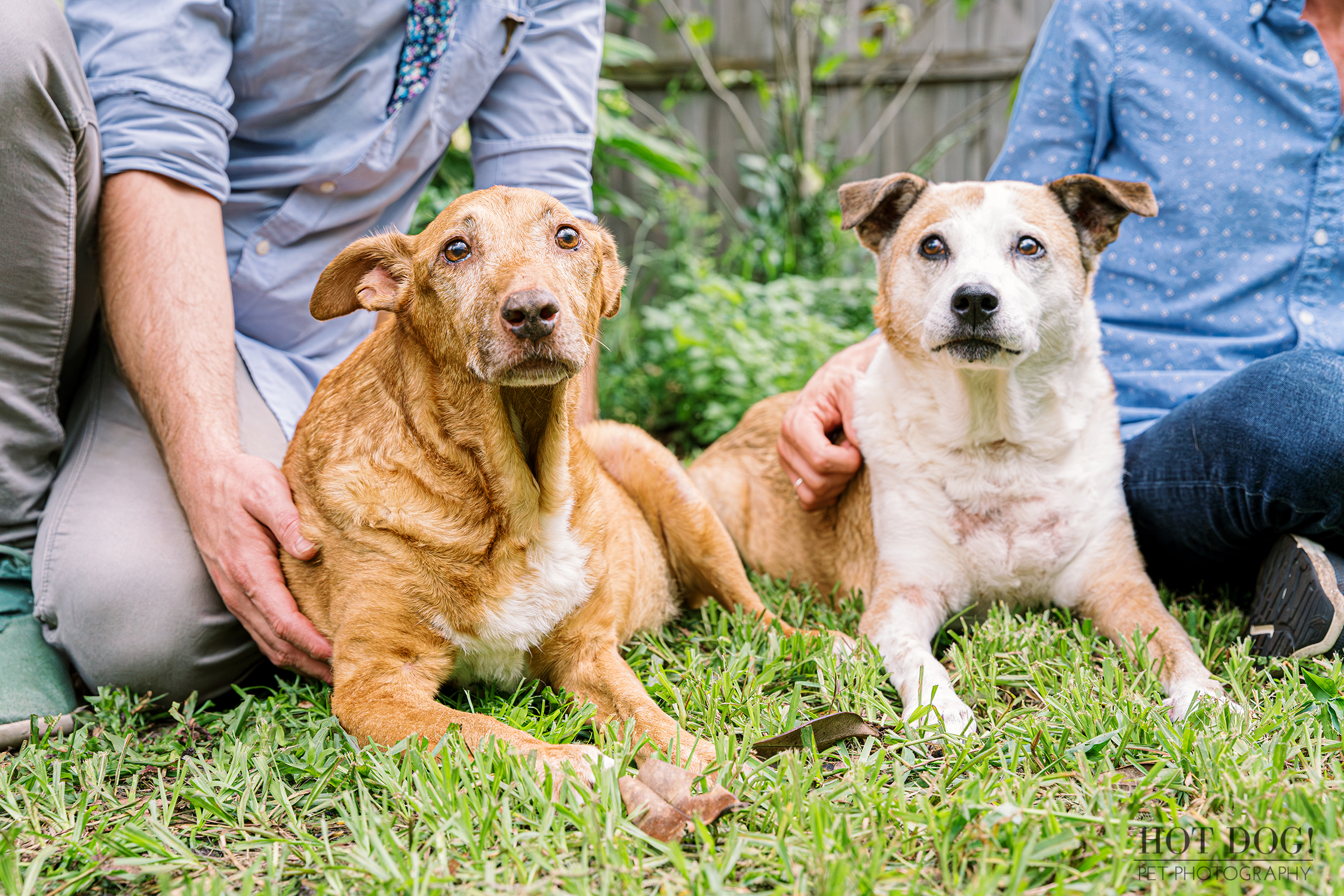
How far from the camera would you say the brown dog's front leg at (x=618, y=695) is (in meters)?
1.93

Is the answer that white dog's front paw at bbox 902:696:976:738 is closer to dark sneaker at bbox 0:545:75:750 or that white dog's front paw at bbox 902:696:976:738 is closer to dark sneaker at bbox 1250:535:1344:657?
dark sneaker at bbox 1250:535:1344:657

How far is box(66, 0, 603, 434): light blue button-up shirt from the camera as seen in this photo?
257 centimetres

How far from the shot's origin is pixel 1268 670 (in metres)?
2.27

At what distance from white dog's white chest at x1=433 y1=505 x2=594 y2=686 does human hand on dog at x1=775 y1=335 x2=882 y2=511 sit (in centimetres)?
99

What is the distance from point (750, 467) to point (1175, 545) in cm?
139

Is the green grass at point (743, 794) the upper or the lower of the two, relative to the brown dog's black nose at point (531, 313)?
lower

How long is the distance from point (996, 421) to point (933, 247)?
536 millimetres

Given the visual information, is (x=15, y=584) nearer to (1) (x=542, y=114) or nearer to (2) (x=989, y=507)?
(1) (x=542, y=114)

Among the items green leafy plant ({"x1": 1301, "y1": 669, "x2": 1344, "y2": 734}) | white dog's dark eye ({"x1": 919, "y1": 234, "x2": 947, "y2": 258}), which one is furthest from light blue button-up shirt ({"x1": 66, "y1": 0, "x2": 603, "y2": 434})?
green leafy plant ({"x1": 1301, "y1": 669, "x2": 1344, "y2": 734})

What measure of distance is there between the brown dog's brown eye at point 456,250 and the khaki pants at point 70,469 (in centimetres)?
99

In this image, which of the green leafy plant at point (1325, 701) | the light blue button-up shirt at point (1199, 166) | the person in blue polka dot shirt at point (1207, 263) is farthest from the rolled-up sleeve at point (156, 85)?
the green leafy plant at point (1325, 701)

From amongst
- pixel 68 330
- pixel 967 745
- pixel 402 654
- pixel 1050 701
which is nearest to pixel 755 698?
pixel 967 745

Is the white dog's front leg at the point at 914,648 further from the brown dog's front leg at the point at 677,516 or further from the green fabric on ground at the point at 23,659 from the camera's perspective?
the green fabric on ground at the point at 23,659

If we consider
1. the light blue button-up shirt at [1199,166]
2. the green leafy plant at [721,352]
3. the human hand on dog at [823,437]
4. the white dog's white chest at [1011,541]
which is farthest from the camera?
the green leafy plant at [721,352]
